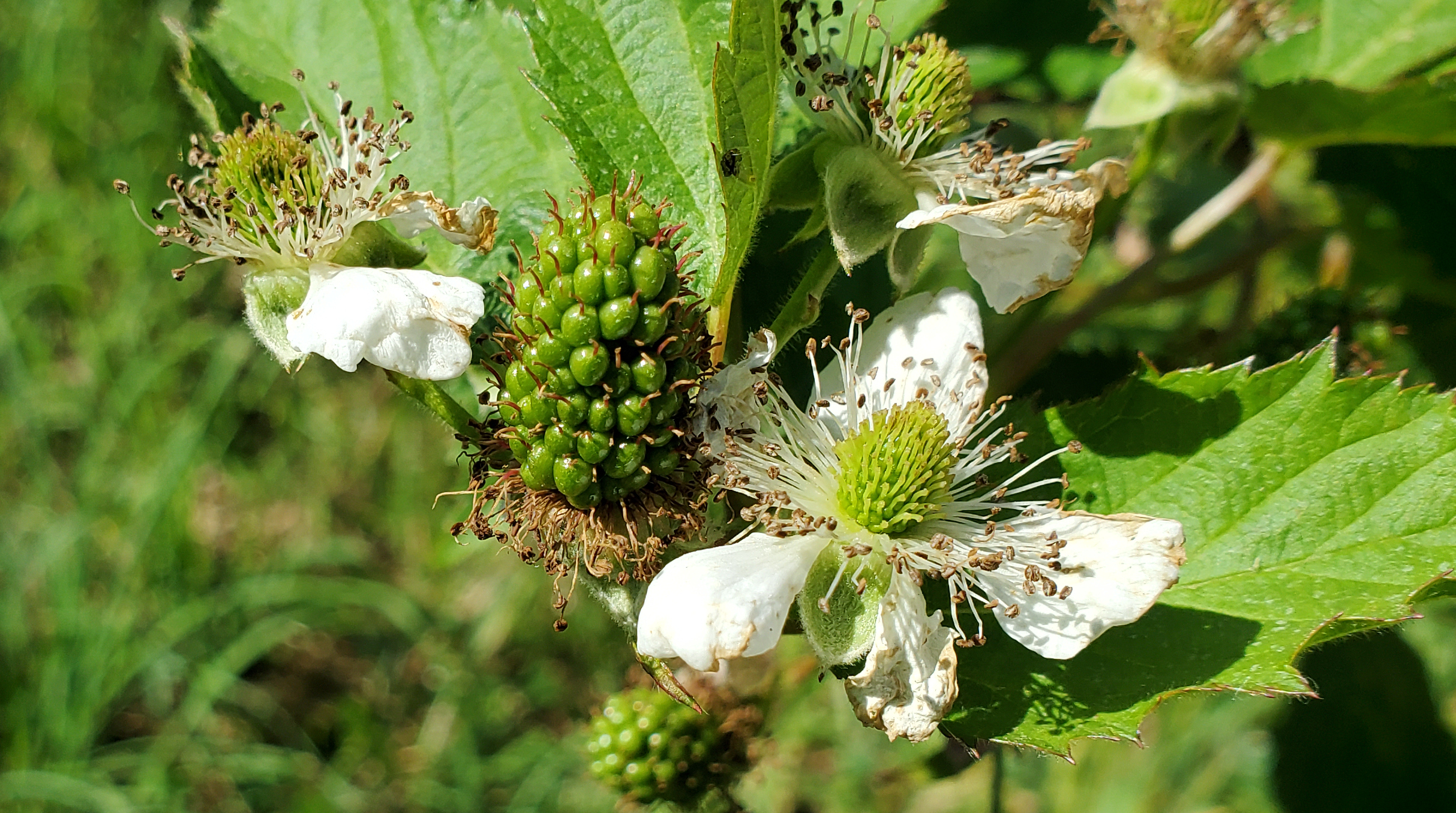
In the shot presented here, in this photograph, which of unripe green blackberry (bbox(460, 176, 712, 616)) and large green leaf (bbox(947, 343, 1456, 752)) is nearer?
unripe green blackberry (bbox(460, 176, 712, 616))

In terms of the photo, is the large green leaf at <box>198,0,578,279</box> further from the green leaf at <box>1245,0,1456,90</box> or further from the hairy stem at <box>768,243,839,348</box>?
the green leaf at <box>1245,0,1456,90</box>

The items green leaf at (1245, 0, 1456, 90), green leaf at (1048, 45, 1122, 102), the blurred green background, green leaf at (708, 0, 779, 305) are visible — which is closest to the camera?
green leaf at (708, 0, 779, 305)

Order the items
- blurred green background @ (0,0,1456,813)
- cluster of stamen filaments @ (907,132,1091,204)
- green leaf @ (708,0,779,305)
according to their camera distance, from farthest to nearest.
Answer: blurred green background @ (0,0,1456,813) < cluster of stamen filaments @ (907,132,1091,204) < green leaf @ (708,0,779,305)

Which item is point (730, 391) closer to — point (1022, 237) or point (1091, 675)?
point (1022, 237)

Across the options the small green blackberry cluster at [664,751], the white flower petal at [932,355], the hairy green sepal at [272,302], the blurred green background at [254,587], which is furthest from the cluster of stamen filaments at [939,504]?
the blurred green background at [254,587]

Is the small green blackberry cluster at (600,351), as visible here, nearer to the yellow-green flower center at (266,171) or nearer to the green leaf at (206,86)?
the yellow-green flower center at (266,171)

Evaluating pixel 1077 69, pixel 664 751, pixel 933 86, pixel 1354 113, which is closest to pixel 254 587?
pixel 664 751

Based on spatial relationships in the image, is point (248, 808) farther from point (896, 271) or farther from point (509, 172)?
point (896, 271)

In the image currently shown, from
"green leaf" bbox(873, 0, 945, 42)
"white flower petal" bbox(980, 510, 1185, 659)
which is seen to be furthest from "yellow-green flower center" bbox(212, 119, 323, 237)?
"white flower petal" bbox(980, 510, 1185, 659)
